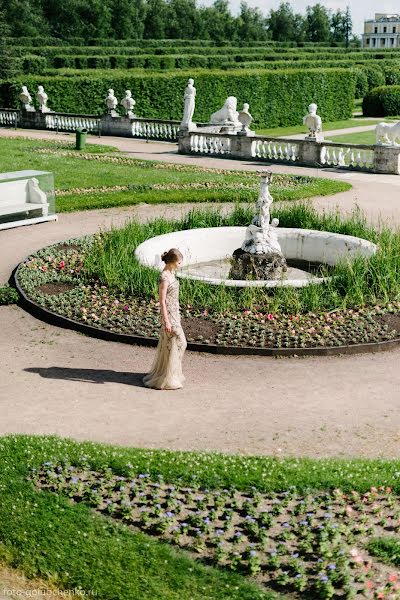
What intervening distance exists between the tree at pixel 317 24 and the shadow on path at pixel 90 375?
136m

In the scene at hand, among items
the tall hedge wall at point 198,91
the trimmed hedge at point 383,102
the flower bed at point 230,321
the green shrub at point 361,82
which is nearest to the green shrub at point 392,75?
the green shrub at point 361,82

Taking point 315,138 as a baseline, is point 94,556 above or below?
below

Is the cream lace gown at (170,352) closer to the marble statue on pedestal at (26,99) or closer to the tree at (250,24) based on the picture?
the marble statue on pedestal at (26,99)

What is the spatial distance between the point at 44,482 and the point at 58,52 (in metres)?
55.9

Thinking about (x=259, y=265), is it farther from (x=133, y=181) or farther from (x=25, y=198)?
(x=133, y=181)

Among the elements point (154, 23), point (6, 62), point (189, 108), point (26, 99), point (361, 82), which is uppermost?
point (154, 23)

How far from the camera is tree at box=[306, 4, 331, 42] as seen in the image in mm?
140750

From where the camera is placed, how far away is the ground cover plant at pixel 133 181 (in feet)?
72.5

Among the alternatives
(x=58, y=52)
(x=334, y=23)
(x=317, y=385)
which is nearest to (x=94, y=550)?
(x=317, y=385)

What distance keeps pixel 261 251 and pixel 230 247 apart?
226cm

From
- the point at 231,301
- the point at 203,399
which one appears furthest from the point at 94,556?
the point at 231,301

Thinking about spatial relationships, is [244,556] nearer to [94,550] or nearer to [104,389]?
[94,550]

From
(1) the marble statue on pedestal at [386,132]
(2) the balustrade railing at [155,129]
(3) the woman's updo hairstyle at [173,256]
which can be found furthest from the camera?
(2) the balustrade railing at [155,129]

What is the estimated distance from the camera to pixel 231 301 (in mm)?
12773
